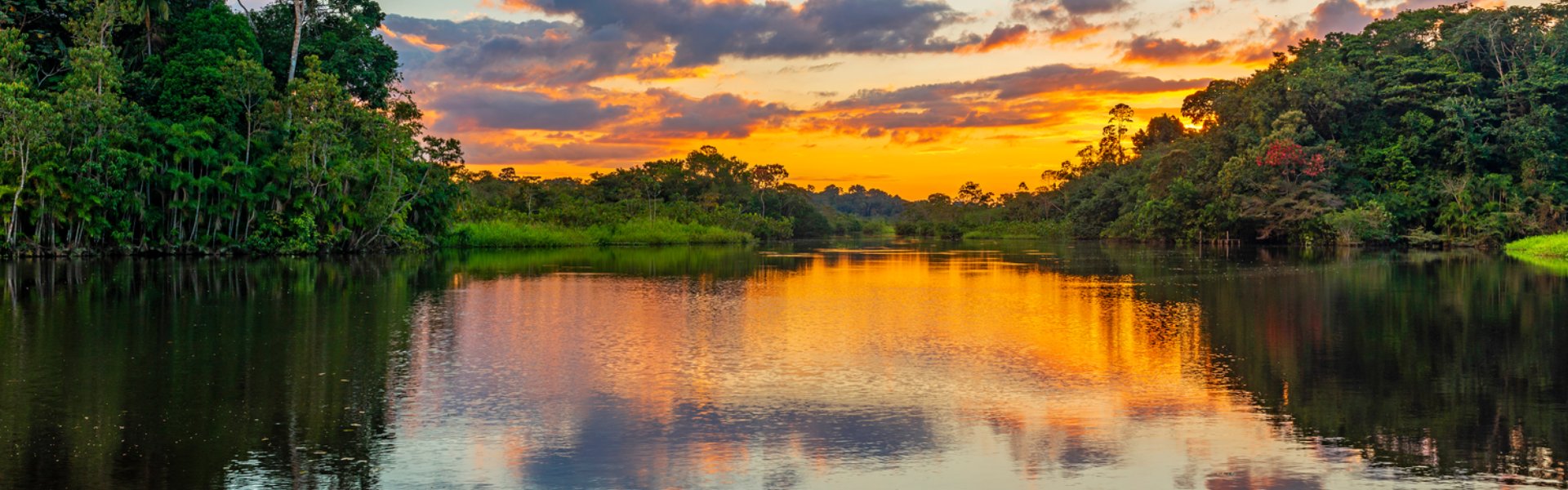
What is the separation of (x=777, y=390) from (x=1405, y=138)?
55.8 metres

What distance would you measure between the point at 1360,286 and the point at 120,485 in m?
23.8

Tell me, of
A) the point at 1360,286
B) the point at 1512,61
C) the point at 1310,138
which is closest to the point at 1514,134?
the point at 1512,61

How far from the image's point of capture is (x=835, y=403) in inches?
362

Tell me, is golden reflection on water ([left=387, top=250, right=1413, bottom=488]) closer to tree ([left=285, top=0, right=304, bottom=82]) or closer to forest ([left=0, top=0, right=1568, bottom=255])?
forest ([left=0, top=0, right=1568, bottom=255])

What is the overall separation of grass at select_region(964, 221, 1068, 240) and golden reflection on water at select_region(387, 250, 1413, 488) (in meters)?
80.0

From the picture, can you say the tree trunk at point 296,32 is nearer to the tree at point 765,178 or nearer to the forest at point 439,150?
the forest at point 439,150

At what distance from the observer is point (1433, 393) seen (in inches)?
379

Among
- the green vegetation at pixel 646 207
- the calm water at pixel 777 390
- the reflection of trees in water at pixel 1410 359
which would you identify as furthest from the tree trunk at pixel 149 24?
the reflection of trees in water at pixel 1410 359

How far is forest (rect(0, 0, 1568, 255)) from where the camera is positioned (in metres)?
35.0

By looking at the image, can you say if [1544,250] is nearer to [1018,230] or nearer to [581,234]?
[581,234]

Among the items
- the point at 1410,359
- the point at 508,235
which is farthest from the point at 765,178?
the point at 1410,359

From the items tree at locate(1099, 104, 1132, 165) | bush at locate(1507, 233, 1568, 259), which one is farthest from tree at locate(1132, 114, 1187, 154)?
bush at locate(1507, 233, 1568, 259)

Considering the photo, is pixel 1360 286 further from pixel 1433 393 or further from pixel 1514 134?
pixel 1514 134

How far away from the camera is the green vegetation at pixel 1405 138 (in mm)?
51750
